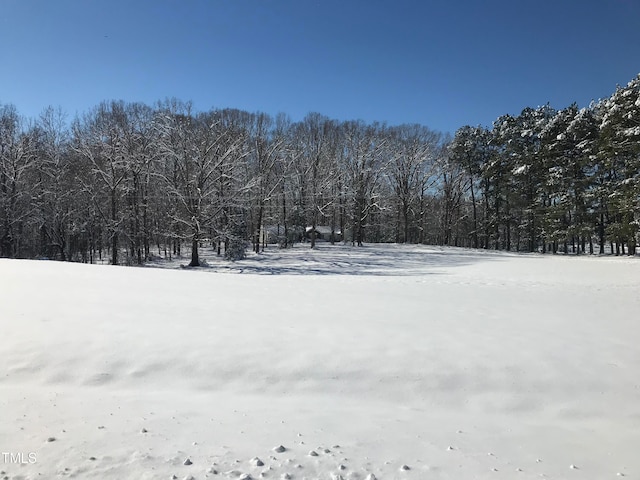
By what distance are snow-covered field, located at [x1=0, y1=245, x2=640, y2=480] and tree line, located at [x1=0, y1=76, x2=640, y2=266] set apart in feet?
64.1

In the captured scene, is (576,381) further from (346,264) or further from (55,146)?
(55,146)

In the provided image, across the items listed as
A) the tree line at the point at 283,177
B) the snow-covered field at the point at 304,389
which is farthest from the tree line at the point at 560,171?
the snow-covered field at the point at 304,389

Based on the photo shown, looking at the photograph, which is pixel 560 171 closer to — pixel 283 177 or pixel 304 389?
pixel 283 177

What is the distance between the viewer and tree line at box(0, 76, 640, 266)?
90.0ft

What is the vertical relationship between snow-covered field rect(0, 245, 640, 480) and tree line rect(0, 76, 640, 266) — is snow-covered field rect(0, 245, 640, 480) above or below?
below

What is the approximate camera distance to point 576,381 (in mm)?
5125

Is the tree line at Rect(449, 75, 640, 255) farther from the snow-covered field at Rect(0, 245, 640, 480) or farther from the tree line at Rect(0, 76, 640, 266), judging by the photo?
the snow-covered field at Rect(0, 245, 640, 480)

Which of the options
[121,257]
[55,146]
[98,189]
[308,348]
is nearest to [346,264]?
[121,257]

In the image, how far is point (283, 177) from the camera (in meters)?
37.7

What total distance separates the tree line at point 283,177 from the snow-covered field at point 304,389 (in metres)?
19.5

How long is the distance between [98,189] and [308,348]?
103 ft

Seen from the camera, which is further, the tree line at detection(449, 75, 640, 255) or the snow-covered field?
the tree line at detection(449, 75, 640, 255)

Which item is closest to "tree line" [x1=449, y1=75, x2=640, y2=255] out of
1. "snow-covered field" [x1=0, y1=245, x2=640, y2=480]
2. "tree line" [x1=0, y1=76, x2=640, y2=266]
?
"tree line" [x1=0, y1=76, x2=640, y2=266]

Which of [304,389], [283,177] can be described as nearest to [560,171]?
[283,177]
